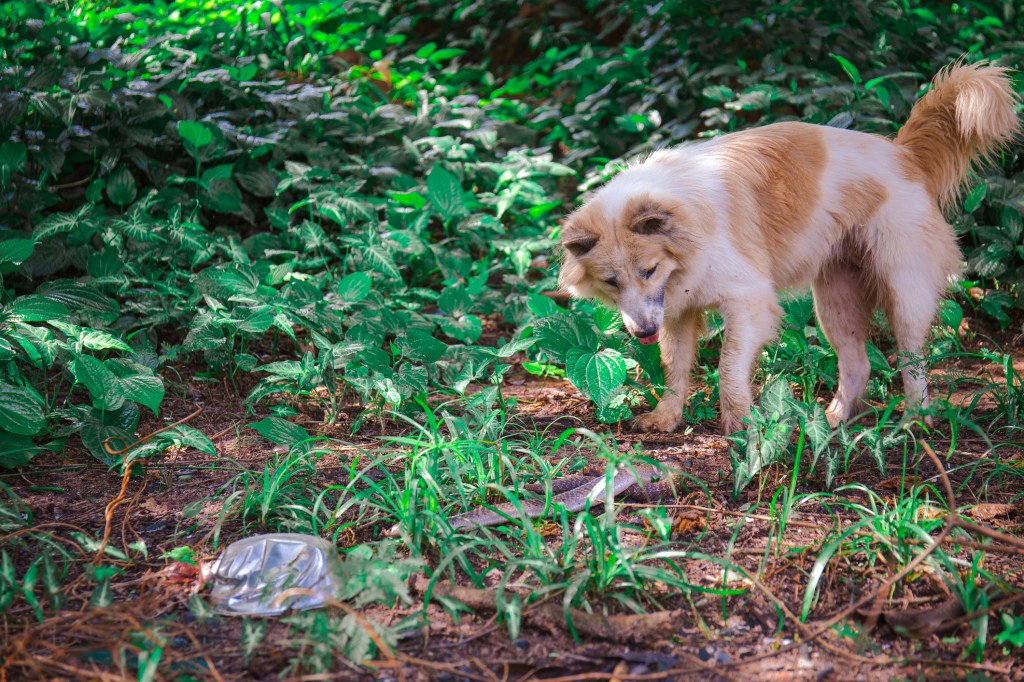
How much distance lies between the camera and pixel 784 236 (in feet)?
13.3

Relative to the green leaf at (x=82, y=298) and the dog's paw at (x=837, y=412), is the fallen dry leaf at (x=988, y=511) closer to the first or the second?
the dog's paw at (x=837, y=412)

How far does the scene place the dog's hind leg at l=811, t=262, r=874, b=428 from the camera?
4195 millimetres

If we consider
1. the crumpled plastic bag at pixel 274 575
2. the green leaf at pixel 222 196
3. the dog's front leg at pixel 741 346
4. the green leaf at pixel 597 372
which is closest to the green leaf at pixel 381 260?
→ the green leaf at pixel 222 196

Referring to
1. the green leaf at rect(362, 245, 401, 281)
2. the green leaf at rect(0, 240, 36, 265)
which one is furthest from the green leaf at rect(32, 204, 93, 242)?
the green leaf at rect(362, 245, 401, 281)

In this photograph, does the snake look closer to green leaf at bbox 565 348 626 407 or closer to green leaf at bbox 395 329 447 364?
green leaf at bbox 565 348 626 407

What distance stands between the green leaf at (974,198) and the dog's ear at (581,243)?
242 centimetres

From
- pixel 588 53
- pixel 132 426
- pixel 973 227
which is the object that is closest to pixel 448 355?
pixel 132 426

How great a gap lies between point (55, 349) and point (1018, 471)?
3639 mm

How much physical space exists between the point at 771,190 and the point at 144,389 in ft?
9.71

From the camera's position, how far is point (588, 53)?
6.83 m

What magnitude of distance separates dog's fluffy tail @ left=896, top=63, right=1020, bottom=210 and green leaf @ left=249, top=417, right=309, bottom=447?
10.8 feet

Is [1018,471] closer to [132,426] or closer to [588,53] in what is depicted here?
[132,426]

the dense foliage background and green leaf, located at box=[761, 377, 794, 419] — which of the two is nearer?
green leaf, located at box=[761, 377, 794, 419]

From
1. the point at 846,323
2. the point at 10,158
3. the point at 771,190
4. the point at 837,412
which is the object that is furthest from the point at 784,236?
the point at 10,158
